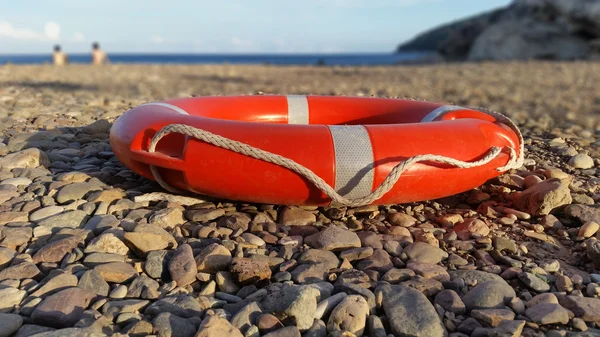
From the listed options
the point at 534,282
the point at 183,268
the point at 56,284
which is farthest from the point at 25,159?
the point at 534,282

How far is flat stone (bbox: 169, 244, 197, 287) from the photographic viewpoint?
1.58 metres

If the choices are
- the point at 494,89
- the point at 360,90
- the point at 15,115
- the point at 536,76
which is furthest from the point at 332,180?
the point at 536,76

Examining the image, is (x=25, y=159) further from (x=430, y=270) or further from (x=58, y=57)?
(x=58, y=57)

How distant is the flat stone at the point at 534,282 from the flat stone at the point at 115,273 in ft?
4.06

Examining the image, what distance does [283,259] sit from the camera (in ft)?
5.69

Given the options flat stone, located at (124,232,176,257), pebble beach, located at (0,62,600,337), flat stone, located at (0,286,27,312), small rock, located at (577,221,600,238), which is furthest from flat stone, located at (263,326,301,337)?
small rock, located at (577,221,600,238)

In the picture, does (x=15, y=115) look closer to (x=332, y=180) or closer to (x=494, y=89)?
(x=332, y=180)

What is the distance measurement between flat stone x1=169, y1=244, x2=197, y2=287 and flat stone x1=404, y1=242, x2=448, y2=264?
75 cm

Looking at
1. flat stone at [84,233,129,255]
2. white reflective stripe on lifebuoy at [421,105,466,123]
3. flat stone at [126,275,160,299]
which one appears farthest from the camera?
white reflective stripe on lifebuoy at [421,105,466,123]

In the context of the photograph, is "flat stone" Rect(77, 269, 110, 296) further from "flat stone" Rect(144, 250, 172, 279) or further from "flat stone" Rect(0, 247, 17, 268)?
"flat stone" Rect(0, 247, 17, 268)

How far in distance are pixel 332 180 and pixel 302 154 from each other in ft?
0.50

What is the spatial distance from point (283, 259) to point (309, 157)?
43cm

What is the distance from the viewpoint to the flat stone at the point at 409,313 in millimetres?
1354

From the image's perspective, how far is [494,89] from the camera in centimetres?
684
